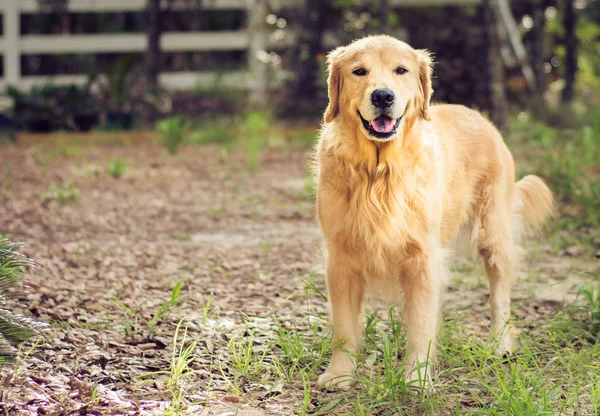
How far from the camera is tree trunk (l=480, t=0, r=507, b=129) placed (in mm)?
9117

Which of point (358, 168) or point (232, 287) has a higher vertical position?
point (358, 168)

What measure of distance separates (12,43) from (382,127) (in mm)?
10980

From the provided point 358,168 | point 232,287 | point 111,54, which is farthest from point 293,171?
point 111,54

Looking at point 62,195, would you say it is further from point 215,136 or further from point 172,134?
point 215,136

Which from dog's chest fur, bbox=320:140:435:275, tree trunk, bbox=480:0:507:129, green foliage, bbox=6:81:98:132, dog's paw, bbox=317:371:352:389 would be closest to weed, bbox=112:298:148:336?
dog's paw, bbox=317:371:352:389

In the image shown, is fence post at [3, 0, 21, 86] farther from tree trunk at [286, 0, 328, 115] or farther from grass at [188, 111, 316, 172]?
tree trunk at [286, 0, 328, 115]

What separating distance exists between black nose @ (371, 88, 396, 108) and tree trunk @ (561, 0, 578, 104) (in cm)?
907

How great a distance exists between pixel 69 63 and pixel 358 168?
11158 millimetres

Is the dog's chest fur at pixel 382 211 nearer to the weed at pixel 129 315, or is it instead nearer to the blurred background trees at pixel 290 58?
the weed at pixel 129 315

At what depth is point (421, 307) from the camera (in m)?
2.95

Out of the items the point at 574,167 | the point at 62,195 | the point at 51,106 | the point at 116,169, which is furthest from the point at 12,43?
the point at 574,167

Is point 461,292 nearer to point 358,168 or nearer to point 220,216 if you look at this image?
point 358,168

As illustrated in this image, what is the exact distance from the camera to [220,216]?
602cm

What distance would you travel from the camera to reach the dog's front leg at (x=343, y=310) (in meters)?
2.99
